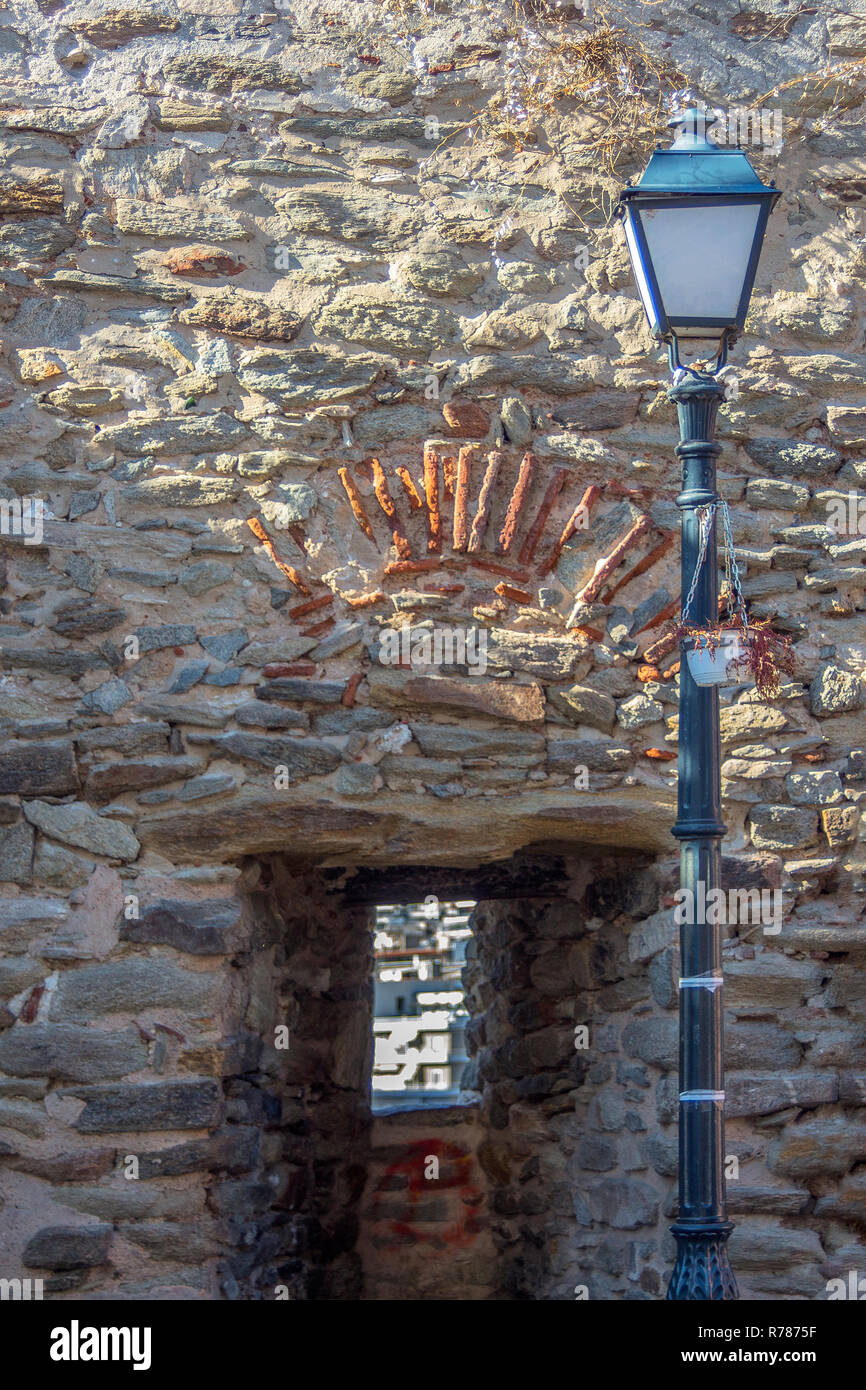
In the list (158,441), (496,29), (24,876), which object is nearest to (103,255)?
(158,441)

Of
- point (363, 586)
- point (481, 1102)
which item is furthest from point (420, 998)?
point (363, 586)

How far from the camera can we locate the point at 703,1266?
99.5 inches

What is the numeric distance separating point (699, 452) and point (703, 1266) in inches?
56.7

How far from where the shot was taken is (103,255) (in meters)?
4.23

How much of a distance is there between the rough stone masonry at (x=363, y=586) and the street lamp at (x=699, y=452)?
127 cm

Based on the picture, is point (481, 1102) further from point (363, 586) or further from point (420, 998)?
point (420, 998)

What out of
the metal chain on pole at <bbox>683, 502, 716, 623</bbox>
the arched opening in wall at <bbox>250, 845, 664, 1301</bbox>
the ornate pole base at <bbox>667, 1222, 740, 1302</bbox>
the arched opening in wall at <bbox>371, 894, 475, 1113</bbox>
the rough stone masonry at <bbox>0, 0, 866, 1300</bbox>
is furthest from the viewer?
the arched opening in wall at <bbox>371, 894, 475, 1113</bbox>

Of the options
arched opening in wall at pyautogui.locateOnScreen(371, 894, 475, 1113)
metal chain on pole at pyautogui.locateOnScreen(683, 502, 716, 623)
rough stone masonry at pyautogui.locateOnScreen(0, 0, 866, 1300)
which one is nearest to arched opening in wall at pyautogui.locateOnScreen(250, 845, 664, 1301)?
rough stone masonry at pyautogui.locateOnScreen(0, 0, 866, 1300)

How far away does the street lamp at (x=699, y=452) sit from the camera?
8.59 feet

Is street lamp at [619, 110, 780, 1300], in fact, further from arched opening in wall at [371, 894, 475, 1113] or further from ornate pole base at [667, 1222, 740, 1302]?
arched opening in wall at [371, 894, 475, 1113]

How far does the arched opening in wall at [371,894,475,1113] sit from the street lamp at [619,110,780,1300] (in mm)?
6040

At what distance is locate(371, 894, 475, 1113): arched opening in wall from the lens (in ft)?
29.4

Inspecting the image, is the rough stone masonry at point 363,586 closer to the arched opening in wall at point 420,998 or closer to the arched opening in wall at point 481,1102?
the arched opening in wall at point 481,1102

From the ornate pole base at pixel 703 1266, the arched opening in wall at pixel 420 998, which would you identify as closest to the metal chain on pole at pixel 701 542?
the ornate pole base at pixel 703 1266
